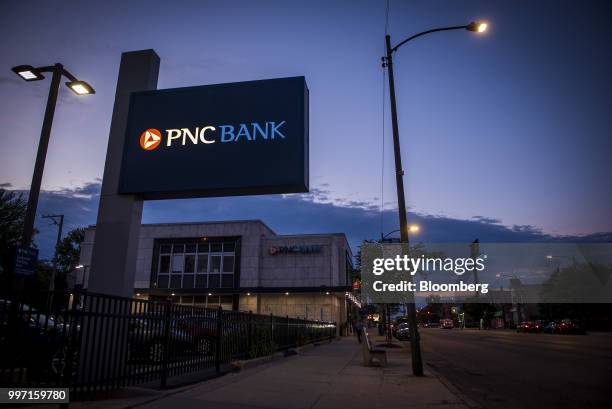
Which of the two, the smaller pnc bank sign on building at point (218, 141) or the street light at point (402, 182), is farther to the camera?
the street light at point (402, 182)

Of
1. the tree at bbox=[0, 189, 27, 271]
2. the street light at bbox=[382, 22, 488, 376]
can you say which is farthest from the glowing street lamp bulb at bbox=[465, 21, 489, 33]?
the tree at bbox=[0, 189, 27, 271]

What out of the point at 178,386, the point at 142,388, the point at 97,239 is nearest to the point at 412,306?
the point at 178,386

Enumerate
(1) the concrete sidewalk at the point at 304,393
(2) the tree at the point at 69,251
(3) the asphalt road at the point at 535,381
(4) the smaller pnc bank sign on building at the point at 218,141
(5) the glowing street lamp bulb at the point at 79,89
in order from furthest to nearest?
(2) the tree at the point at 69,251 < (4) the smaller pnc bank sign on building at the point at 218,141 < (5) the glowing street lamp bulb at the point at 79,89 < (3) the asphalt road at the point at 535,381 < (1) the concrete sidewalk at the point at 304,393

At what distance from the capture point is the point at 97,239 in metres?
10.5

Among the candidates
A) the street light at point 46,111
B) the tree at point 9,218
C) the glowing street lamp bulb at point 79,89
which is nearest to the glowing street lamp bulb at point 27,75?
the street light at point 46,111

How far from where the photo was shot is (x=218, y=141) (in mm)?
11484

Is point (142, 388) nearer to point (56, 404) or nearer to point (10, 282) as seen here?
point (56, 404)

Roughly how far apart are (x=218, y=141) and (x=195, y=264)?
33.2 metres

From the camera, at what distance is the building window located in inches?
1647

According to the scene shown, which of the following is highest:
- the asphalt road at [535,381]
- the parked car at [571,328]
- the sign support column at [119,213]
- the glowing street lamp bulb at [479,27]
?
the glowing street lamp bulb at [479,27]

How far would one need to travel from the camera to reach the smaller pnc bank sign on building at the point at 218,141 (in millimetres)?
11039

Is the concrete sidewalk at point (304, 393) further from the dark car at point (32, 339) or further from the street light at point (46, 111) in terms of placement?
the street light at point (46, 111)

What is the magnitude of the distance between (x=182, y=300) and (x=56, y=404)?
39405mm

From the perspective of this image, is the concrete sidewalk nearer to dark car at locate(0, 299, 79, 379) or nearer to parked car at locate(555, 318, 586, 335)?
dark car at locate(0, 299, 79, 379)
